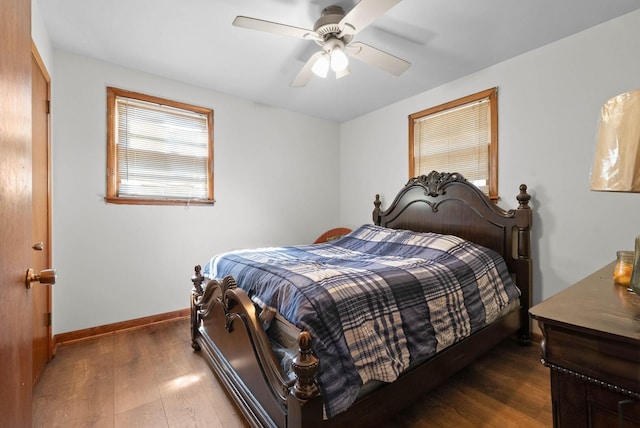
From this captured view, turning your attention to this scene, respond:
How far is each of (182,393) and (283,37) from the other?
2.56 meters

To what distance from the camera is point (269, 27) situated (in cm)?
167

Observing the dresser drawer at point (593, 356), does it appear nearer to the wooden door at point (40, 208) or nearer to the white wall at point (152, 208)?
the wooden door at point (40, 208)

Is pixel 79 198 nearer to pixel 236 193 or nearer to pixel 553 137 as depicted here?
pixel 236 193

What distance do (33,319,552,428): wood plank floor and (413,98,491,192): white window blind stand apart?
5.22 feet

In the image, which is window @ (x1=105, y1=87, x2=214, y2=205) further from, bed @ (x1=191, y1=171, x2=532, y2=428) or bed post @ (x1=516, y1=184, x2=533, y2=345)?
bed post @ (x1=516, y1=184, x2=533, y2=345)

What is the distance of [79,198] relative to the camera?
2463 mm

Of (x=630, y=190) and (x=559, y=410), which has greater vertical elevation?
(x=630, y=190)

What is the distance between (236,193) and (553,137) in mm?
3056

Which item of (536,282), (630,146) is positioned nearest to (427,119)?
(536,282)

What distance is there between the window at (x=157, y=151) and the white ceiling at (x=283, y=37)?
34 centimetres

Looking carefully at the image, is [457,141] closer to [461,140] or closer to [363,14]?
[461,140]

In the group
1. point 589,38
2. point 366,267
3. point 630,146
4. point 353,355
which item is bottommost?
point 353,355

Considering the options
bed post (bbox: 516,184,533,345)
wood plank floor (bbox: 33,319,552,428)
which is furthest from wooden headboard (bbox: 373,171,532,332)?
wood plank floor (bbox: 33,319,552,428)

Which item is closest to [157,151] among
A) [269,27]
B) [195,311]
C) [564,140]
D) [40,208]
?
[40,208]
